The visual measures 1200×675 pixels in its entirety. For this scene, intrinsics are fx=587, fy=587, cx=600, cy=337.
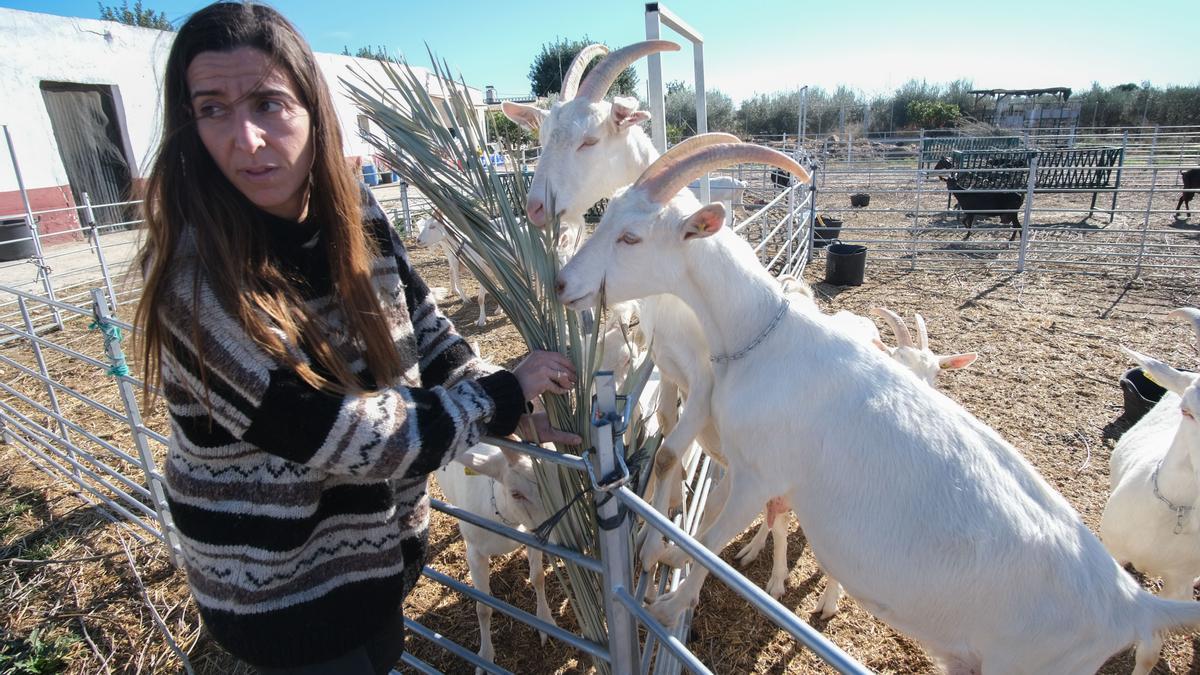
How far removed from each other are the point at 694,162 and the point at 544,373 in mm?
1016

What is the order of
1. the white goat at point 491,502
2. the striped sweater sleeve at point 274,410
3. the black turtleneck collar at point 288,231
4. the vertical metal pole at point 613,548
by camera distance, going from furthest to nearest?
the white goat at point 491,502 < the black turtleneck collar at point 288,231 < the vertical metal pole at point 613,548 < the striped sweater sleeve at point 274,410

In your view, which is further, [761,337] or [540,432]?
[761,337]

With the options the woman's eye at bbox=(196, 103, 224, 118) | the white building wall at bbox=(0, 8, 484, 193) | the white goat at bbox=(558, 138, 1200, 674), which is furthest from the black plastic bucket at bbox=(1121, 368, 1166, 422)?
the white building wall at bbox=(0, 8, 484, 193)

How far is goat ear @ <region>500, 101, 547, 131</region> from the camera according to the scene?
3254 mm

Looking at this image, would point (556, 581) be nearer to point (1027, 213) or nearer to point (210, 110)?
point (210, 110)

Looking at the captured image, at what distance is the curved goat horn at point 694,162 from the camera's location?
199 cm

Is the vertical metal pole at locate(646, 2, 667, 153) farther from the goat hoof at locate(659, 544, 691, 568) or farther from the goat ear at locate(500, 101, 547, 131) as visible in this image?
the goat hoof at locate(659, 544, 691, 568)

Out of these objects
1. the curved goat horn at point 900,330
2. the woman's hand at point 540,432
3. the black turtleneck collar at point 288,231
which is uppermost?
the black turtleneck collar at point 288,231

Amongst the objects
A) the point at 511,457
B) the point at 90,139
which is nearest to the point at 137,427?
the point at 511,457

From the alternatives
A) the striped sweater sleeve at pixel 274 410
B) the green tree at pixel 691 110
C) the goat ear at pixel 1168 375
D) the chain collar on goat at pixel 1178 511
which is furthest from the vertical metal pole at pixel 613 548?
the green tree at pixel 691 110

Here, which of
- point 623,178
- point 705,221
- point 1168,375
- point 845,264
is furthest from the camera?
point 845,264

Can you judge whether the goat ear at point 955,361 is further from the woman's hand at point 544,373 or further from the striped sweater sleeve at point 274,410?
the striped sweater sleeve at point 274,410

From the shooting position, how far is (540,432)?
63.3 inches

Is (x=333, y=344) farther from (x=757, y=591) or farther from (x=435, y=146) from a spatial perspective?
(x=757, y=591)
